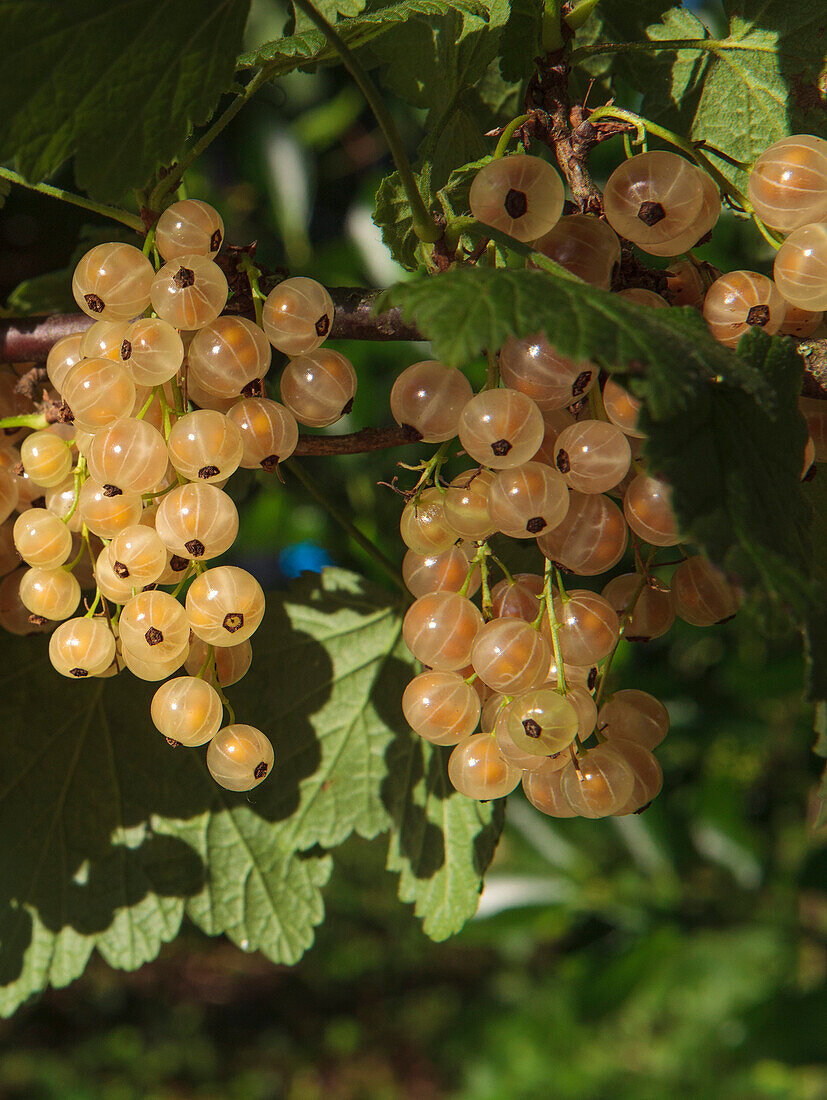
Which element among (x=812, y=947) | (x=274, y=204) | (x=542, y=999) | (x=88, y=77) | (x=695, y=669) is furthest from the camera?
(x=542, y=999)

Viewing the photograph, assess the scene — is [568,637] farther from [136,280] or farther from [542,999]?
[542,999]

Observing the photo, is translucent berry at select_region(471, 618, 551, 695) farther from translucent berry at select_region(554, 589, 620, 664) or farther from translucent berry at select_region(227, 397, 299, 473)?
translucent berry at select_region(227, 397, 299, 473)

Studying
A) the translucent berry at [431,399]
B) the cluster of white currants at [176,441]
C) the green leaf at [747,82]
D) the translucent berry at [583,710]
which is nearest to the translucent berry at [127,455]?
the cluster of white currants at [176,441]

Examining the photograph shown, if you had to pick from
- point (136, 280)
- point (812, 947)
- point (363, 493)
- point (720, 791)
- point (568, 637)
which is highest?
point (136, 280)

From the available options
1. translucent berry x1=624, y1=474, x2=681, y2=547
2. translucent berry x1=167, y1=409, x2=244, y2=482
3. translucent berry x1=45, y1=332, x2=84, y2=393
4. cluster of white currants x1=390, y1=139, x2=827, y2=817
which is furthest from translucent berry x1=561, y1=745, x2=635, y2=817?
translucent berry x1=45, y1=332, x2=84, y2=393

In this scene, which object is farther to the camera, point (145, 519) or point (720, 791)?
point (720, 791)

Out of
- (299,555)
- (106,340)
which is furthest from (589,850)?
(106,340)

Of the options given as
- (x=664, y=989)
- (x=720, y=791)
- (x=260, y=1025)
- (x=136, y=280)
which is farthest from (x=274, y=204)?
(x=260, y=1025)

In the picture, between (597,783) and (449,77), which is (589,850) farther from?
(449,77)
